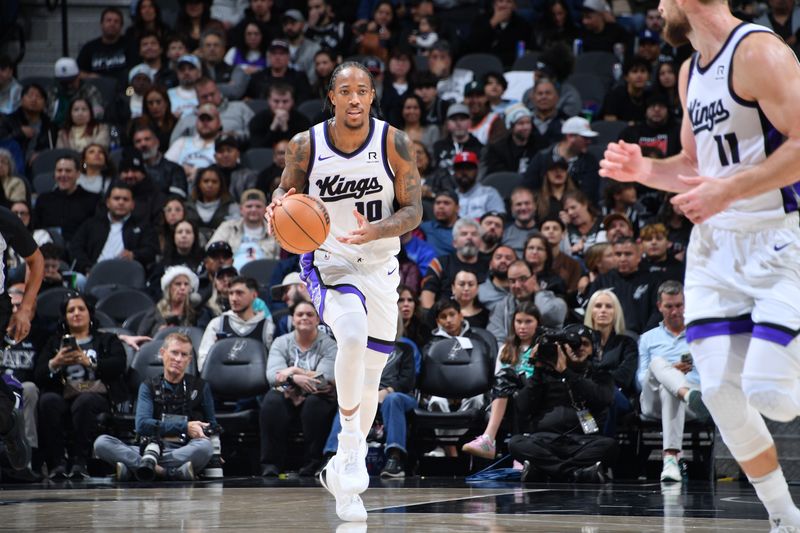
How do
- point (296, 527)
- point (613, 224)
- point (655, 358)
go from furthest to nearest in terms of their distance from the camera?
point (613, 224), point (655, 358), point (296, 527)

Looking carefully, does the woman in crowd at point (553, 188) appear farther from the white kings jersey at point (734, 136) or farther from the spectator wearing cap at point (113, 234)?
the white kings jersey at point (734, 136)

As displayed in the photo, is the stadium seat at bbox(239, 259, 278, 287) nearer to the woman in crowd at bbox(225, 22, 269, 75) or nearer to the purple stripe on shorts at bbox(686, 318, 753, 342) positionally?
the woman in crowd at bbox(225, 22, 269, 75)

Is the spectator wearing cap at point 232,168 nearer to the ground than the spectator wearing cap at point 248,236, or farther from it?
farther from it

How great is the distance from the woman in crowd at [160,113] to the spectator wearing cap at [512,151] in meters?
4.03

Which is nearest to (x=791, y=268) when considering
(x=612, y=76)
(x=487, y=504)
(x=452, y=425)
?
(x=487, y=504)

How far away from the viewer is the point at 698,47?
15.1 feet

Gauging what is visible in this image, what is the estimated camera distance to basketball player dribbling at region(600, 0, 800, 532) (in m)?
4.27

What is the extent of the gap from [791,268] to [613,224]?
6932 mm

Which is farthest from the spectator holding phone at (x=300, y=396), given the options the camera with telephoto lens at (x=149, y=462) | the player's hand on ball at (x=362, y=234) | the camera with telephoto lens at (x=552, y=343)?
the player's hand on ball at (x=362, y=234)

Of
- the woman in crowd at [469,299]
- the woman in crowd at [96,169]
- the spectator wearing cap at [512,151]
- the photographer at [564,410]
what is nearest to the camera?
the photographer at [564,410]

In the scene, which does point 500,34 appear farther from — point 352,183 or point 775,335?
point 775,335

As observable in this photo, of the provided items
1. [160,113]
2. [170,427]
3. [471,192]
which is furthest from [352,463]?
[160,113]

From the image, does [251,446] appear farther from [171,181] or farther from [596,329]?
[171,181]

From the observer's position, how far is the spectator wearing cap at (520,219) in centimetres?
1188
